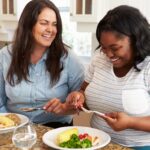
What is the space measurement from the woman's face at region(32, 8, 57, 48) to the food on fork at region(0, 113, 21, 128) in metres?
0.52

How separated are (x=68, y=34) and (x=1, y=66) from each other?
130 centimetres

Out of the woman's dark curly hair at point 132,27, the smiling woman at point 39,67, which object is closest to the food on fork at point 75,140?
the woman's dark curly hair at point 132,27

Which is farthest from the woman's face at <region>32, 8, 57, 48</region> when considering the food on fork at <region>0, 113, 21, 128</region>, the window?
the window

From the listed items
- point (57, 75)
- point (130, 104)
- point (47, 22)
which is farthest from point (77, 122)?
point (130, 104)

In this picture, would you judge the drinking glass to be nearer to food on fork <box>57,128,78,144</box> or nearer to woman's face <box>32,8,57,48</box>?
food on fork <box>57,128,78,144</box>

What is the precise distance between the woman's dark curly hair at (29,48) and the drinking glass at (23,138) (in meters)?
0.68

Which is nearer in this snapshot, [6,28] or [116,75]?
[116,75]

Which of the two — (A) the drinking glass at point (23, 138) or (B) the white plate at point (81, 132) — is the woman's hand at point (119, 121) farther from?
(A) the drinking glass at point (23, 138)

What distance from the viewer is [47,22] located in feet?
6.12

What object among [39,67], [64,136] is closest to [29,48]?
[39,67]

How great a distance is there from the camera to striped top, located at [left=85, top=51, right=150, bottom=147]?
1415 mm

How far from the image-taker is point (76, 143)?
48.3 inches

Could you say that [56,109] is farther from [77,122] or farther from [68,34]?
[68,34]

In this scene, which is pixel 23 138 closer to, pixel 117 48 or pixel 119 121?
pixel 119 121
